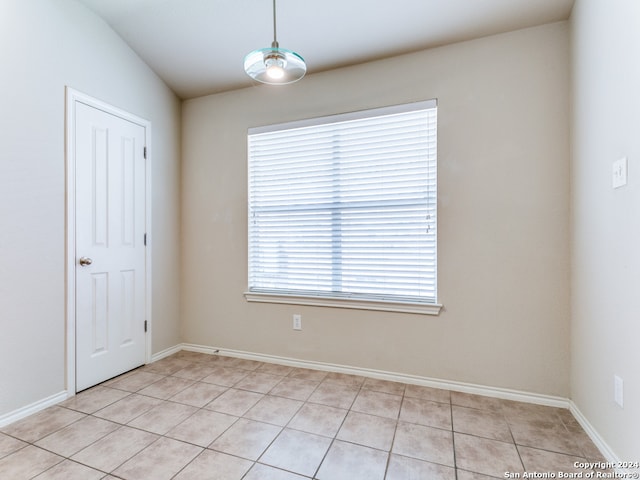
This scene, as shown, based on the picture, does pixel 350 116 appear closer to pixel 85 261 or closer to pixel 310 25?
pixel 310 25

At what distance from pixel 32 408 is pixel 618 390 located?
334cm

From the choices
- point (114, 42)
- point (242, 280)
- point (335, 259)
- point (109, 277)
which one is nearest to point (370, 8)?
point (335, 259)

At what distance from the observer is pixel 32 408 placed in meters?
2.12

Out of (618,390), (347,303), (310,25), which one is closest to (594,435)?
(618,390)

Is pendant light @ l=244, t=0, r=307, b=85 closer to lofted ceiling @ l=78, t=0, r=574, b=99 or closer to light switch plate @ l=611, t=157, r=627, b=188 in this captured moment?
lofted ceiling @ l=78, t=0, r=574, b=99

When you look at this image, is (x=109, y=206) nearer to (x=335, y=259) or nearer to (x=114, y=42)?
(x=114, y=42)

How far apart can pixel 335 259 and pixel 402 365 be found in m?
0.99

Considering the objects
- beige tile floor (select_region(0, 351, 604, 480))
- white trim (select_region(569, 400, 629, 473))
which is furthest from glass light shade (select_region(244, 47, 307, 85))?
white trim (select_region(569, 400, 629, 473))

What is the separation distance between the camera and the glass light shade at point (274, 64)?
166 cm

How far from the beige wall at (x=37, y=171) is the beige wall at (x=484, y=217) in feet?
4.99

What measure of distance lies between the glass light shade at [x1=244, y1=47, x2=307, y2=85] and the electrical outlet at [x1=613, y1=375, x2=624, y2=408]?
2.19 m

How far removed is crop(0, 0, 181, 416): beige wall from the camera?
6.63ft

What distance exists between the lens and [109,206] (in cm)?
267

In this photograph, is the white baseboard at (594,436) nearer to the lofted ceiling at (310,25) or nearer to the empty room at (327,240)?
the empty room at (327,240)
